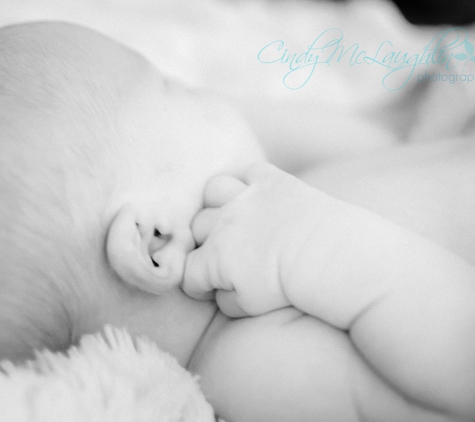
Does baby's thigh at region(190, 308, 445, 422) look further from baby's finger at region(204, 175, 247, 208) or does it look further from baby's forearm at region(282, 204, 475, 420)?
baby's finger at region(204, 175, 247, 208)

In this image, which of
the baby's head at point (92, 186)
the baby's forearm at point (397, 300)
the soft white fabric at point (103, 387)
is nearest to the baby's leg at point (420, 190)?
the baby's forearm at point (397, 300)

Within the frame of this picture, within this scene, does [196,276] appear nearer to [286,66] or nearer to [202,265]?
[202,265]

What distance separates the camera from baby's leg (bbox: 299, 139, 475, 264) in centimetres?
71

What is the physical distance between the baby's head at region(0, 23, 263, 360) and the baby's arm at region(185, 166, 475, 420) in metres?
0.08

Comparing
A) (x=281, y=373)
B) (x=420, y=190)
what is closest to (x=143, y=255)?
(x=281, y=373)

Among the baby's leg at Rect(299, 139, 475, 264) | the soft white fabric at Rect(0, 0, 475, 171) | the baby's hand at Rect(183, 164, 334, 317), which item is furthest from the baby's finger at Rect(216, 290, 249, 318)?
the soft white fabric at Rect(0, 0, 475, 171)

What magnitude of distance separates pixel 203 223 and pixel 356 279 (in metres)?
0.26

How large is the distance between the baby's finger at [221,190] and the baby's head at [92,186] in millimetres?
21

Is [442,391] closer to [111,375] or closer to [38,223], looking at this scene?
[111,375]

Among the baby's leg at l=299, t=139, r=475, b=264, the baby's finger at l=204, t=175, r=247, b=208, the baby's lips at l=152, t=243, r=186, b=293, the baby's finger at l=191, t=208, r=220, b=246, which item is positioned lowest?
the baby's lips at l=152, t=243, r=186, b=293

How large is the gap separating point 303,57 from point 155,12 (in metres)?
0.48

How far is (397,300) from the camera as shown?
1.82ft

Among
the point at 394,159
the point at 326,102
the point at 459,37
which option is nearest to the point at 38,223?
the point at 394,159

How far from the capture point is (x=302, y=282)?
1.95 ft
